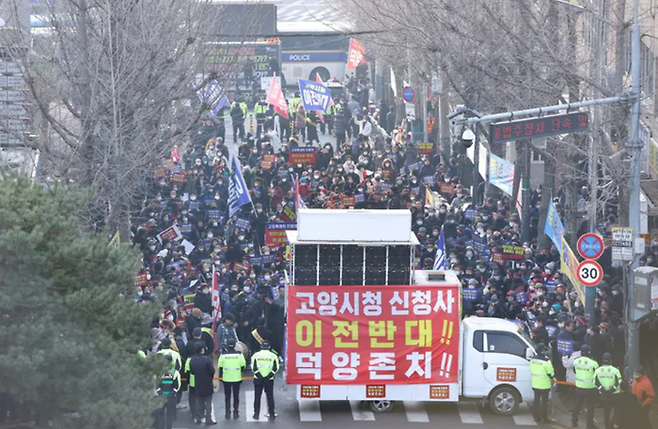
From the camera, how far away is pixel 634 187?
19938 mm

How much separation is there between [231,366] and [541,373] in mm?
4672

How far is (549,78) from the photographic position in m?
25.5

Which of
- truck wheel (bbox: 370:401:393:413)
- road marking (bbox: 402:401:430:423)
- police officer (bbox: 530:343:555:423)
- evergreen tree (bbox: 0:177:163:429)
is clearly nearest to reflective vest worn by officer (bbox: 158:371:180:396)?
truck wheel (bbox: 370:401:393:413)

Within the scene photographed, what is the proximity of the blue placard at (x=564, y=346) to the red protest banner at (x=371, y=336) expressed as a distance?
194cm

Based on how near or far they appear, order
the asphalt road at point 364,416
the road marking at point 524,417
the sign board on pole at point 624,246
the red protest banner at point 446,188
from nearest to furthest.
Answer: the asphalt road at point 364,416, the road marking at point 524,417, the sign board on pole at point 624,246, the red protest banner at point 446,188

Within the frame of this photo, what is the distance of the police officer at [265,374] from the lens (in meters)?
18.3

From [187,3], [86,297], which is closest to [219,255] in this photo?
[187,3]

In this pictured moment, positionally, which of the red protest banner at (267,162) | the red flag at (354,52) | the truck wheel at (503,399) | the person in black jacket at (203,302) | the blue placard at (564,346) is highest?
the red flag at (354,52)

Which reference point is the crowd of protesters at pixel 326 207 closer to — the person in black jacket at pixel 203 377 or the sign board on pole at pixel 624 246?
the person in black jacket at pixel 203 377

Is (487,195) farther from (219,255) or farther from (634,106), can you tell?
(634,106)

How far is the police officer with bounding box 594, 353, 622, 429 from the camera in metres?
17.5

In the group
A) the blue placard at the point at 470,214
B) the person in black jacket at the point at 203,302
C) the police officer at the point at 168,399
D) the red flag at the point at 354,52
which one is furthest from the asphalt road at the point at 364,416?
the red flag at the point at 354,52

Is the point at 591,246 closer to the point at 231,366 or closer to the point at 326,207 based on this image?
the point at 231,366

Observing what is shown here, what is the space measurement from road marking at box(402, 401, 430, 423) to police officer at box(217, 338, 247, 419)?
2.67 m
